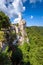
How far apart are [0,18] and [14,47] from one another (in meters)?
11.5

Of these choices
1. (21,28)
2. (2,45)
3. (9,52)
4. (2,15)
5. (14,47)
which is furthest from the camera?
(21,28)

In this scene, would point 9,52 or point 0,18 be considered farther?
point 0,18

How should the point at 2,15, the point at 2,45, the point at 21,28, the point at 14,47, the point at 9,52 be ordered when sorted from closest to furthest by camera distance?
the point at 2,45
the point at 9,52
the point at 14,47
the point at 2,15
the point at 21,28

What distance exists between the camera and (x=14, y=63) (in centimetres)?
3338

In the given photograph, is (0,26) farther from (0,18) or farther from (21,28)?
(21,28)

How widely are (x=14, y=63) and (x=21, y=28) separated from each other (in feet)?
169

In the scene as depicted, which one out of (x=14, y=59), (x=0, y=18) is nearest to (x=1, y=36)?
(x=14, y=59)

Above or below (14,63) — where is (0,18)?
above

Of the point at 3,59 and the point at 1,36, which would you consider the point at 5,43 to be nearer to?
the point at 1,36

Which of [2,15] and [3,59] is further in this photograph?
[2,15]

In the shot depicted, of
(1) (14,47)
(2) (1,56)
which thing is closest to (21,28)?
(1) (14,47)

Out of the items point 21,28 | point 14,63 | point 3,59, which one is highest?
point 3,59

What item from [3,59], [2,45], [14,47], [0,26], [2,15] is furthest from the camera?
[2,15]

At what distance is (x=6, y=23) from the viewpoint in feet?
148
